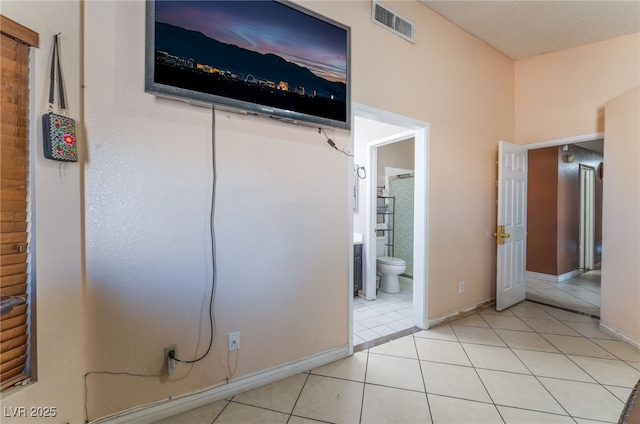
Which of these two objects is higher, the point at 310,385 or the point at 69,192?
the point at 69,192

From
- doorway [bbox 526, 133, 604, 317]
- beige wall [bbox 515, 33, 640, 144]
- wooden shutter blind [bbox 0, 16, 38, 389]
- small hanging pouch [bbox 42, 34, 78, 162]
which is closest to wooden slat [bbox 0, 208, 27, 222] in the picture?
wooden shutter blind [bbox 0, 16, 38, 389]

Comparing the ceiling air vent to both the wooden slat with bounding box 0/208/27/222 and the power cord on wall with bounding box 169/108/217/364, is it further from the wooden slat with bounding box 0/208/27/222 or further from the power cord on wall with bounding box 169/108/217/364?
the wooden slat with bounding box 0/208/27/222

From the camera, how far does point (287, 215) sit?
1.85m

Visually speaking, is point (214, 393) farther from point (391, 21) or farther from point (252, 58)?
point (391, 21)

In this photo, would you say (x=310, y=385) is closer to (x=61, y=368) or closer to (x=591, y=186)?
(x=61, y=368)

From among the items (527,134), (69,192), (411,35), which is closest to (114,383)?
(69,192)

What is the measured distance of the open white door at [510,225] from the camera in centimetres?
306

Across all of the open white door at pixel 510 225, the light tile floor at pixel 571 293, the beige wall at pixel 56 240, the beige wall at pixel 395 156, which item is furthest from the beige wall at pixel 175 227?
the light tile floor at pixel 571 293

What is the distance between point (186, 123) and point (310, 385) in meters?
1.82

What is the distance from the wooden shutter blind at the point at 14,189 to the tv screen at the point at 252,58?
0.46 meters

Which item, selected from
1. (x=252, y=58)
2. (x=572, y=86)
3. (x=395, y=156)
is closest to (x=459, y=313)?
(x=395, y=156)

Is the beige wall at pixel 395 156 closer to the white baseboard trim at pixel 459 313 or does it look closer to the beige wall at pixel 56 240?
the white baseboard trim at pixel 459 313

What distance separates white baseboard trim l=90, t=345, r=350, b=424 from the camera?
1.42m

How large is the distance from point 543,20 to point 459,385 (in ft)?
11.1
